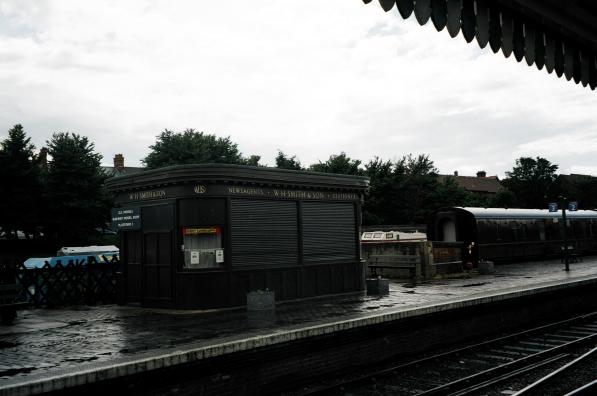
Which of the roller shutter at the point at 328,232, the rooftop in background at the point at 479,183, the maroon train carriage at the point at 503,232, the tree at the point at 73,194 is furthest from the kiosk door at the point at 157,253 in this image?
the rooftop in background at the point at 479,183

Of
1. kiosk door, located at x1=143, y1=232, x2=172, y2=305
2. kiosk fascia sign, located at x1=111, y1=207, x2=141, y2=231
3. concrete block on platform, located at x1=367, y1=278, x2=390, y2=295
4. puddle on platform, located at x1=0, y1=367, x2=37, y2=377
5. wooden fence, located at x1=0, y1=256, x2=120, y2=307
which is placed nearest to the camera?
puddle on platform, located at x1=0, y1=367, x2=37, y2=377

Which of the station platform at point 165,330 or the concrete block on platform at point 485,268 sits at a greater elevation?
the concrete block on platform at point 485,268

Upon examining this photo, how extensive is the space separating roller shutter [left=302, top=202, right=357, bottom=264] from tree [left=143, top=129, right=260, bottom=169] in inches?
1489

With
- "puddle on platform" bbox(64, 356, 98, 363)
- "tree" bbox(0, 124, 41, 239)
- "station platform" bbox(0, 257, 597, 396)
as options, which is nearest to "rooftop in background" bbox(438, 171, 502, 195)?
"tree" bbox(0, 124, 41, 239)

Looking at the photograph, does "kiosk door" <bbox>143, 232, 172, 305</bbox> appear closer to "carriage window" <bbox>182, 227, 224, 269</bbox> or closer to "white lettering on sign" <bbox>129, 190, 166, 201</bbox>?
"carriage window" <bbox>182, 227, 224, 269</bbox>

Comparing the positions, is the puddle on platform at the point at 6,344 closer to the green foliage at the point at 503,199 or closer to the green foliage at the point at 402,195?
the green foliage at the point at 402,195

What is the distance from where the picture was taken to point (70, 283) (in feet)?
53.5

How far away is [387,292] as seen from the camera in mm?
16344

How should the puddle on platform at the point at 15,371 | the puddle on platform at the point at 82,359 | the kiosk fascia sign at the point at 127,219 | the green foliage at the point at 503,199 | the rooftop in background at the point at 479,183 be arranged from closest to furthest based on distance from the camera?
the puddle on platform at the point at 15,371, the puddle on platform at the point at 82,359, the kiosk fascia sign at the point at 127,219, the green foliage at the point at 503,199, the rooftop in background at the point at 479,183

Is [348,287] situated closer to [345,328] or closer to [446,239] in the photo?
[345,328]

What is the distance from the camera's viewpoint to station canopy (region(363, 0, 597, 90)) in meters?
3.86

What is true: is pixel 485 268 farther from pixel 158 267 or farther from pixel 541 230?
pixel 158 267

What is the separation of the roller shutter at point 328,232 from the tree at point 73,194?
32450mm

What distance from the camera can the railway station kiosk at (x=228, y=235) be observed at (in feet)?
46.3
